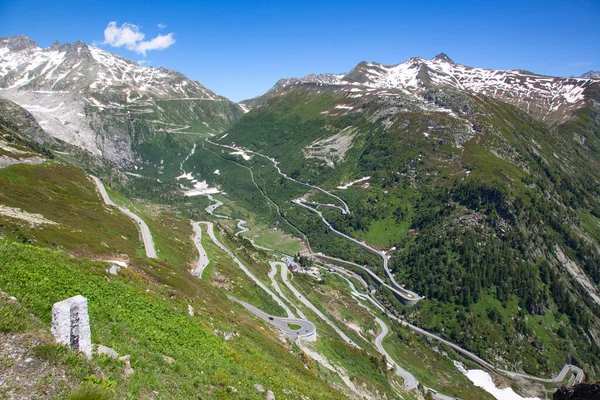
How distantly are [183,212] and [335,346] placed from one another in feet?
442

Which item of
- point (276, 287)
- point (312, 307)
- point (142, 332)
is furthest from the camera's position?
point (312, 307)

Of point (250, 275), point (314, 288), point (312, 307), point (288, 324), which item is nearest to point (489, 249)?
point (314, 288)

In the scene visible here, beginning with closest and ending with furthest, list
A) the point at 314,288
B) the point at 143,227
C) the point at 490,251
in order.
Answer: the point at 143,227
the point at 314,288
the point at 490,251

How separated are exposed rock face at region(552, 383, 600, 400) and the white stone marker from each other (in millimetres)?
37810

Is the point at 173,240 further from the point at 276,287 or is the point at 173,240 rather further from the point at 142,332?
the point at 142,332

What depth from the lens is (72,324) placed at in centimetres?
1429

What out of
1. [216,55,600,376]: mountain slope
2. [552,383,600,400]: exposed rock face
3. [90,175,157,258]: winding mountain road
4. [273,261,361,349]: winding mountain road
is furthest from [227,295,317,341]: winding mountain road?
[216,55,600,376]: mountain slope

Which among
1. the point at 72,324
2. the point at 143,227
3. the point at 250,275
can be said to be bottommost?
the point at 250,275

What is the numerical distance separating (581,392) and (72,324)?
129 ft

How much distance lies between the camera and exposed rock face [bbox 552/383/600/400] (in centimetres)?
2969

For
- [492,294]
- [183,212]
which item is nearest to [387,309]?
[492,294]

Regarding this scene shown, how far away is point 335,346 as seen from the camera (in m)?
67.1

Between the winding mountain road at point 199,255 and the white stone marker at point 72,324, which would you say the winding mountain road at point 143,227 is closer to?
the winding mountain road at point 199,255

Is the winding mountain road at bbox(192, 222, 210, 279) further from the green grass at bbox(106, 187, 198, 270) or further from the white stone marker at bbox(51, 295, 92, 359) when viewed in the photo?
the white stone marker at bbox(51, 295, 92, 359)
